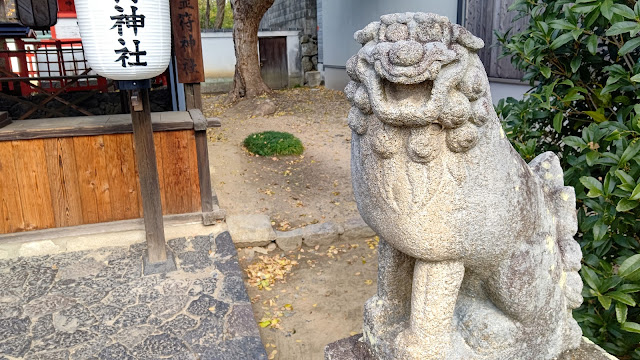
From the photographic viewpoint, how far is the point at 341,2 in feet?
48.7

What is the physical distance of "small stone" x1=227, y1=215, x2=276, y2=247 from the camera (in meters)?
5.70

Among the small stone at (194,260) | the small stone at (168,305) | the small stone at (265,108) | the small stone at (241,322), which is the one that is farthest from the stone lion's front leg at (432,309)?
the small stone at (265,108)

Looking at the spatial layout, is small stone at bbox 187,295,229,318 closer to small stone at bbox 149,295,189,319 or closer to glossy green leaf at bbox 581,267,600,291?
small stone at bbox 149,295,189,319

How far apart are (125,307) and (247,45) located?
10.6m

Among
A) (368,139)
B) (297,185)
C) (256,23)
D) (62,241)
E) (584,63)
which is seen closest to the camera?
(368,139)

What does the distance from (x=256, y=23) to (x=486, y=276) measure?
41.3 feet

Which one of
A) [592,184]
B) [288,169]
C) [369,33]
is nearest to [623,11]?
[592,184]

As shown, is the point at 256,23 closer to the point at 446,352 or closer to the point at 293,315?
the point at 293,315

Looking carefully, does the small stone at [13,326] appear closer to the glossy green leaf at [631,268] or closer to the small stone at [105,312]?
the small stone at [105,312]

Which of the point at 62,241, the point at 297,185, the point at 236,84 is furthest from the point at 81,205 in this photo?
the point at 236,84

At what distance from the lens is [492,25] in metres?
7.16

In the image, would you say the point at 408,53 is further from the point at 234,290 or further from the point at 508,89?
the point at 508,89

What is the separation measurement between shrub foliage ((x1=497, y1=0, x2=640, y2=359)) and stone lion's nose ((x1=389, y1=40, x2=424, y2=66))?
1426mm

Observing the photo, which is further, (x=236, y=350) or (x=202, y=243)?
(x=202, y=243)
